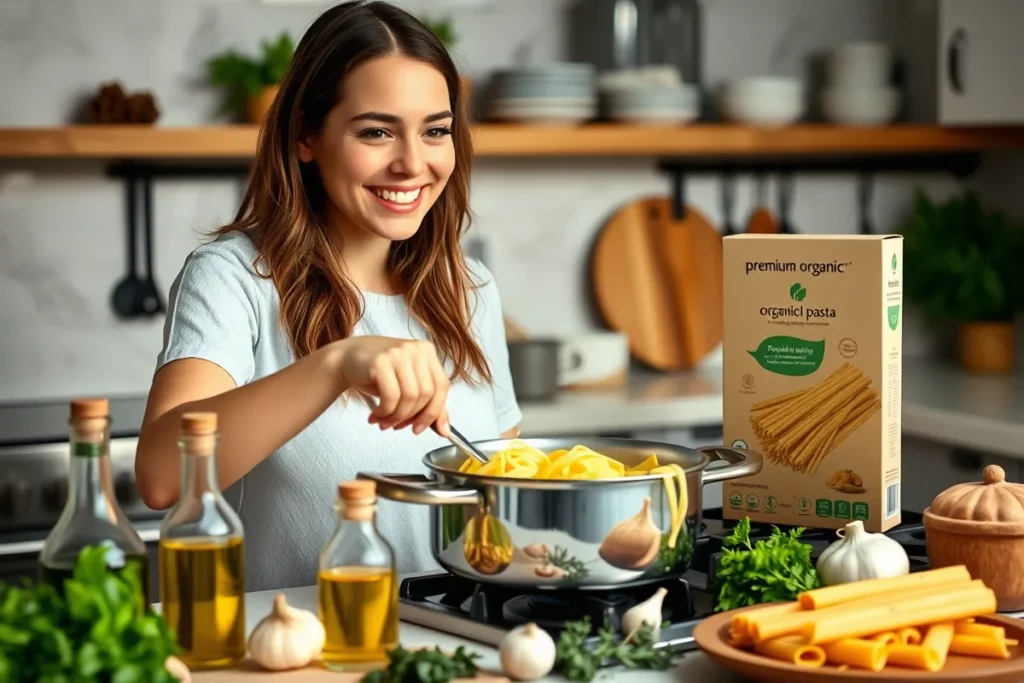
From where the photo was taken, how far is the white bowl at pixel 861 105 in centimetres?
356

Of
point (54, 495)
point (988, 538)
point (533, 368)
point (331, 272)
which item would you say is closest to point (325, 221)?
point (331, 272)

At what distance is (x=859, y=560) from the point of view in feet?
4.14

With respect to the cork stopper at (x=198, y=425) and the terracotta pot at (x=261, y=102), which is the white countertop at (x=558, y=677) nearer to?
the cork stopper at (x=198, y=425)

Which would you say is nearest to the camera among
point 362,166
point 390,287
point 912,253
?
→ point 362,166

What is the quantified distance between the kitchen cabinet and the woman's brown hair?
1.85m

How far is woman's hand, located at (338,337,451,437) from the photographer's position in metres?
1.26

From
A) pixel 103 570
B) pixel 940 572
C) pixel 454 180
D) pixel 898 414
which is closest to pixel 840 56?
pixel 454 180

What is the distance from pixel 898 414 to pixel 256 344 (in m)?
0.78

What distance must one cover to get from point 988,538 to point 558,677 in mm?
448

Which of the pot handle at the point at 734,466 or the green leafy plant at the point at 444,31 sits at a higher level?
the green leafy plant at the point at 444,31

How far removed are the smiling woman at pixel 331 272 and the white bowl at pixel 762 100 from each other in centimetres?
167

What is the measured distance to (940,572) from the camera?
→ 1.20m

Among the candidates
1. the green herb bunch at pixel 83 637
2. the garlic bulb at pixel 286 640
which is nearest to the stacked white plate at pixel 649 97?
the garlic bulb at pixel 286 640

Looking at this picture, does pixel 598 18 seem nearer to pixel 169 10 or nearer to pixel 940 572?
pixel 169 10
